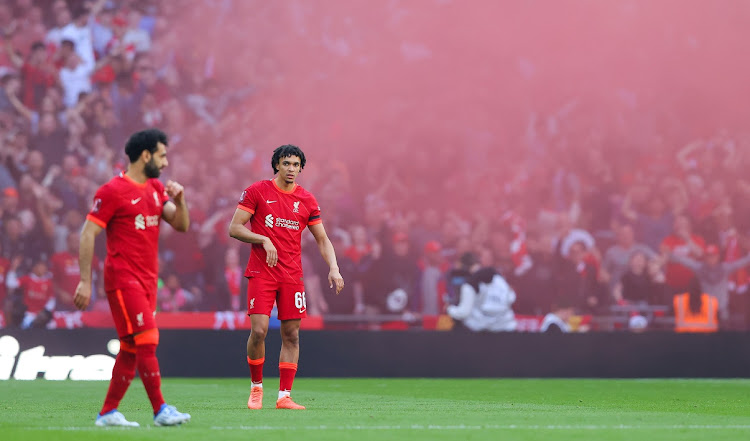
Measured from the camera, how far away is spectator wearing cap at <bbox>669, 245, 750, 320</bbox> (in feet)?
62.8

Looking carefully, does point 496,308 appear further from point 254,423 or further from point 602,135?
point 254,423

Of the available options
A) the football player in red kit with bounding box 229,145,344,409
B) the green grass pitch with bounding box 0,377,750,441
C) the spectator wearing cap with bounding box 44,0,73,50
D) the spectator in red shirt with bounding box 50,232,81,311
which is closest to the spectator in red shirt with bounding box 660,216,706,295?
the green grass pitch with bounding box 0,377,750,441

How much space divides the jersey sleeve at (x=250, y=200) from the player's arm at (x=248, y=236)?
32mm

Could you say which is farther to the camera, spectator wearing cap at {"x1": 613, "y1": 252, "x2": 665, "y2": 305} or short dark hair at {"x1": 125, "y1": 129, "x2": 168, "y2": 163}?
spectator wearing cap at {"x1": 613, "y1": 252, "x2": 665, "y2": 305}

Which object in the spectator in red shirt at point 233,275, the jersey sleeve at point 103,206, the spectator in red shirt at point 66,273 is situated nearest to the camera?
the jersey sleeve at point 103,206

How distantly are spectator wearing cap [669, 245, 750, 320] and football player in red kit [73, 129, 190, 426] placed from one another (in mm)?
13900

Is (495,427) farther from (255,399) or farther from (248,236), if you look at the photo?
(248,236)

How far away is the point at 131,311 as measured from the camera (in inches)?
272

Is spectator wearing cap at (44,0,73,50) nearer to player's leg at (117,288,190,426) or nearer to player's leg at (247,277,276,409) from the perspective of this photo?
player's leg at (247,277,276,409)

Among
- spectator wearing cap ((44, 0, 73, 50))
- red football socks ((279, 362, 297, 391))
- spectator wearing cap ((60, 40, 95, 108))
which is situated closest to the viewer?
red football socks ((279, 362, 297, 391))

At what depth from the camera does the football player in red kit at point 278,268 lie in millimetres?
9039

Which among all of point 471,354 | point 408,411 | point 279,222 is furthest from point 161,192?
point 471,354

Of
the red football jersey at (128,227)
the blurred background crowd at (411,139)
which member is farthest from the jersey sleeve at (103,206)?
the blurred background crowd at (411,139)

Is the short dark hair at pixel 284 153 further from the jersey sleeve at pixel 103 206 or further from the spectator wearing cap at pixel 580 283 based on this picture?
the spectator wearing cap at pixel 580 283
